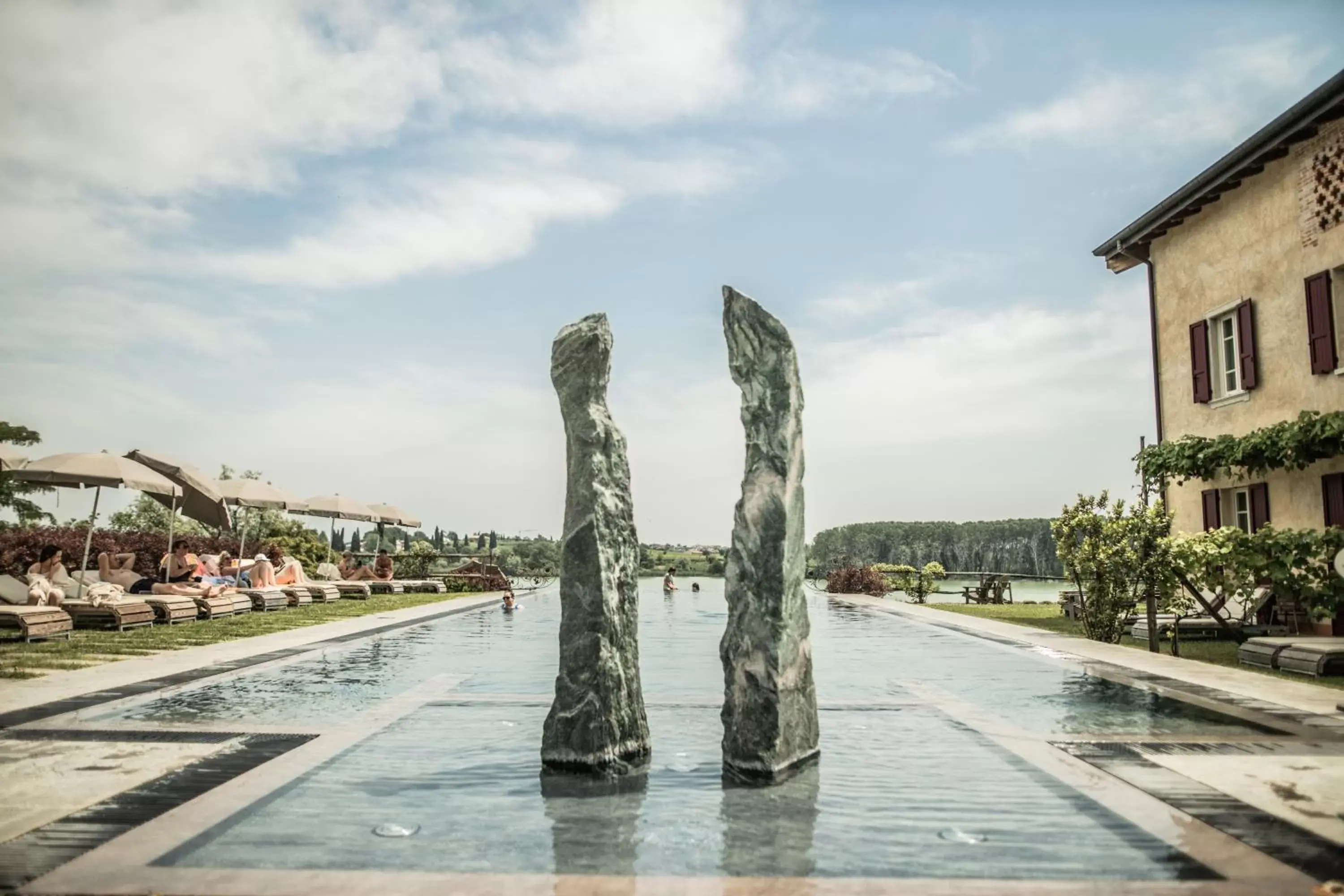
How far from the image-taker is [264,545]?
91.7ft

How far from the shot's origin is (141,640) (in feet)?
41.8

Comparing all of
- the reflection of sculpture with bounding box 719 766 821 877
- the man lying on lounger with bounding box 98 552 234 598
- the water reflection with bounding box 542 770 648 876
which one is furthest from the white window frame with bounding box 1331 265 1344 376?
the man lying on lounger with bounding box 98 552 234 598

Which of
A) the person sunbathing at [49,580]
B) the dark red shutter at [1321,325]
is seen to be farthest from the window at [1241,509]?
the person sunbathing at [49,580]

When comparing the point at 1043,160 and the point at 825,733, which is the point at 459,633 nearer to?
the point at 825,733

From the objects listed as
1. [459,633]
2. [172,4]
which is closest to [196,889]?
[172,4]

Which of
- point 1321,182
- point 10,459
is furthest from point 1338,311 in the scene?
point 10,459

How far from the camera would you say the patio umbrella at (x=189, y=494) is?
1931 centimetres

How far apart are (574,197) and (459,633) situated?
747cm

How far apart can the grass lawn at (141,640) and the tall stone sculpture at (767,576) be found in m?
7.53

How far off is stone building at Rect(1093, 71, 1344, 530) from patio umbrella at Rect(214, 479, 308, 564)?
21617mm

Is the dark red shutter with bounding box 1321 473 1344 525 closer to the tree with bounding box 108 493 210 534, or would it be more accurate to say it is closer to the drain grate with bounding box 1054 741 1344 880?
the drain grate with bounding box 1054 741 1344 880

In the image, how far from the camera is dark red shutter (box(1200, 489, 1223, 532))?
17.6 metres

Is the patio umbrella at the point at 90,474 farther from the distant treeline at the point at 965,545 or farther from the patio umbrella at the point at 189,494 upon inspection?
the distant treeline at the point at 965,545

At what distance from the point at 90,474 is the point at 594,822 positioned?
47.7 feet
